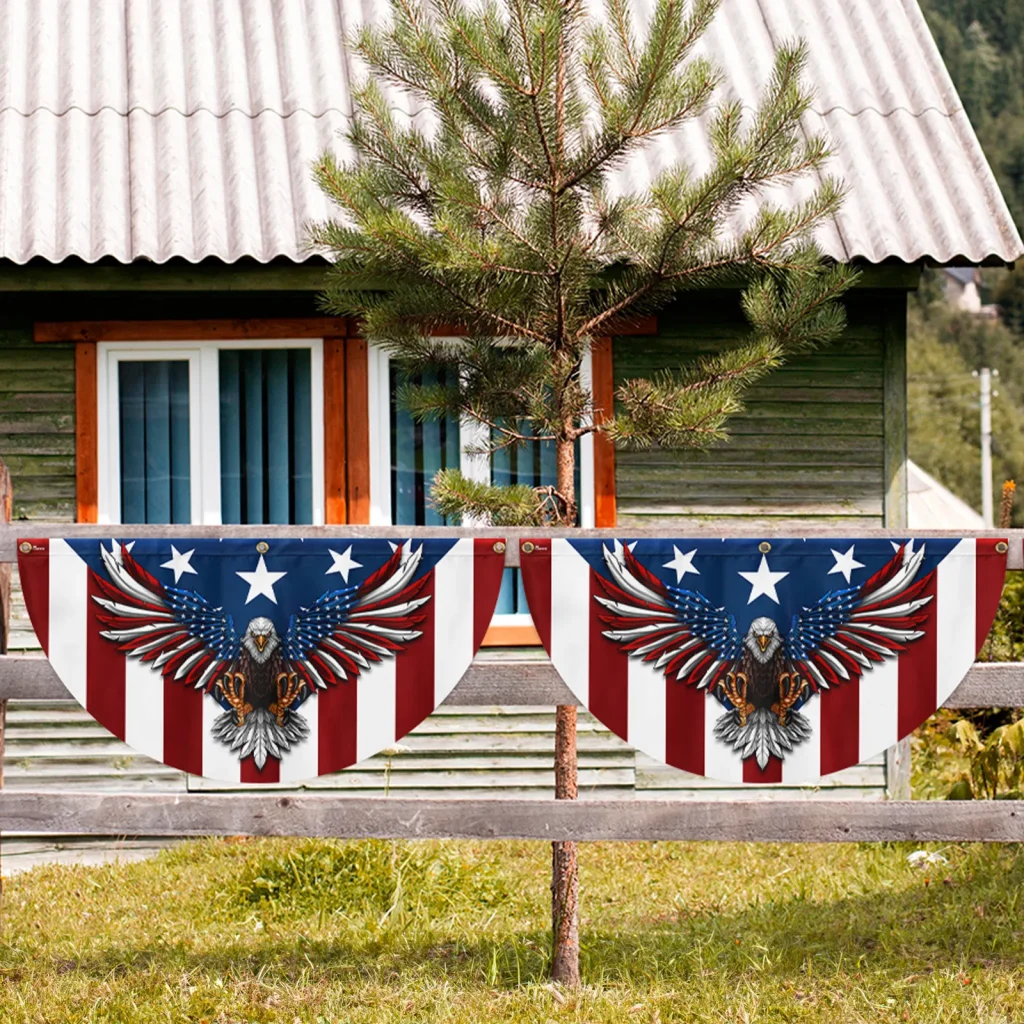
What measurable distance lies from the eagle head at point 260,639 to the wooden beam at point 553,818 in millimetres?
423

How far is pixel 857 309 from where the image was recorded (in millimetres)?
7305

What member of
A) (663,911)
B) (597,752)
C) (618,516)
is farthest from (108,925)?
(618,516)

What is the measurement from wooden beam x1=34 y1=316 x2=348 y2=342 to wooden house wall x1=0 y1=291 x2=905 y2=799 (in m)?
0.28

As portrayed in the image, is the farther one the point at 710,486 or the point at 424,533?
the point at 710,486

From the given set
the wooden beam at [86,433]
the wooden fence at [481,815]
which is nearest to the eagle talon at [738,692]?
the wooden fence at [481,815]

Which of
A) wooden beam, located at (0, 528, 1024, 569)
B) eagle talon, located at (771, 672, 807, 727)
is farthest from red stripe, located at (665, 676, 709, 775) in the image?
wooden beam, located at (0, 528, 1024, 569)

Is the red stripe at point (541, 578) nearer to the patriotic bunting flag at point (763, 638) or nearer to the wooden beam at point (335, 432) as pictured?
the patriotic bunting flag at point (763, 638)

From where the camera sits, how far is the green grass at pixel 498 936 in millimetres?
4387

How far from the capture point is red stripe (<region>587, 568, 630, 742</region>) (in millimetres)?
4172

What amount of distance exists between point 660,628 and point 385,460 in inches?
132

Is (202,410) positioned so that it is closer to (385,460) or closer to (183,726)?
(385,460)

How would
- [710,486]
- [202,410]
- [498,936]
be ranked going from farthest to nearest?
1. [710,486]
2. [202,410]
3. [498,936]

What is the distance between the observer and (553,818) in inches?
163

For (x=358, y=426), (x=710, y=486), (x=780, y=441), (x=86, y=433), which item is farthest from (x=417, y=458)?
(x=780, y=441)
